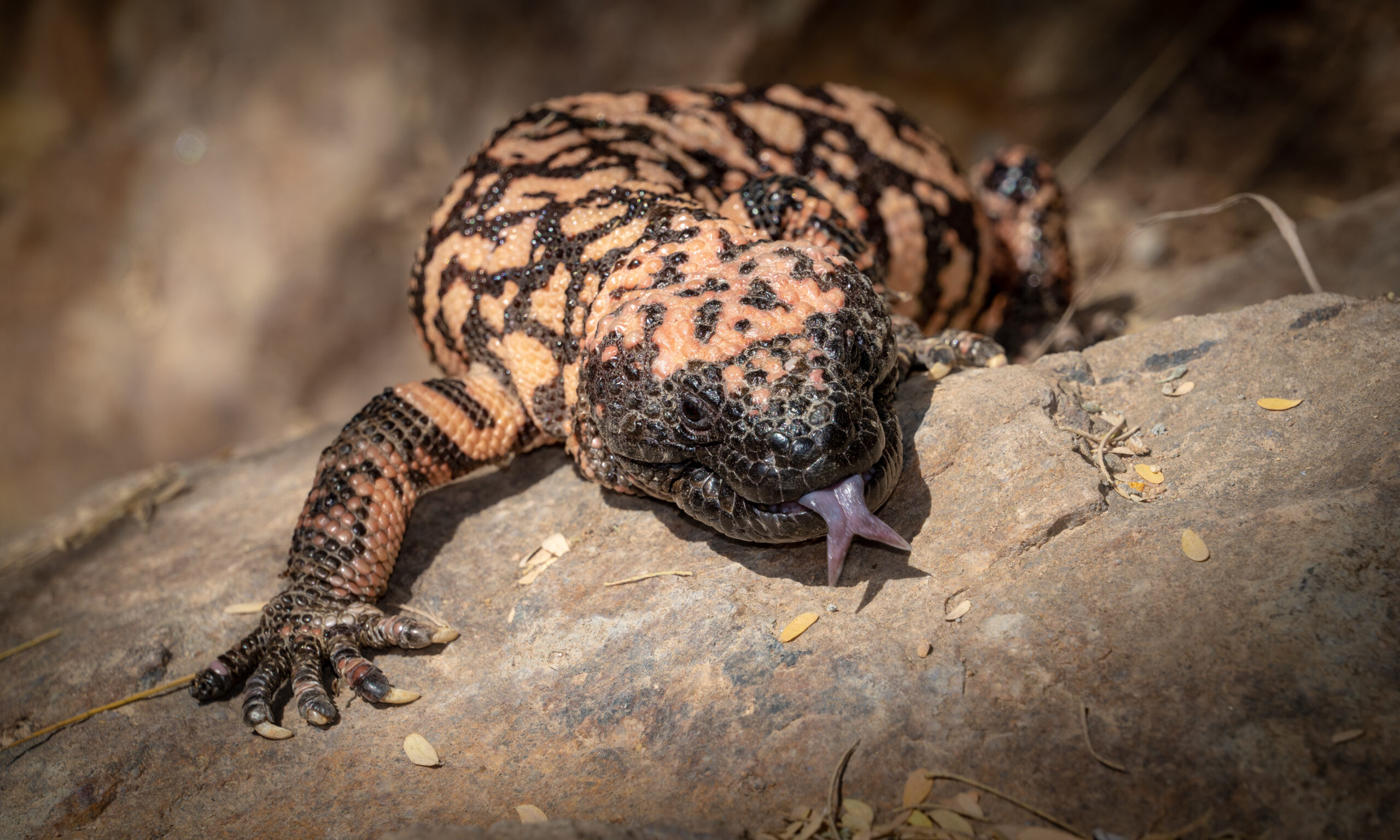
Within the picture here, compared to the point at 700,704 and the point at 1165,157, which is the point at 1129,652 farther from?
the point at 1165,157

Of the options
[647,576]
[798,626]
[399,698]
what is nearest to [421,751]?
[399,698]

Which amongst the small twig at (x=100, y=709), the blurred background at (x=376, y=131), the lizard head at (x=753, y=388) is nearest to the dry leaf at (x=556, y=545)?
the lizard head at (x=753, y=388)

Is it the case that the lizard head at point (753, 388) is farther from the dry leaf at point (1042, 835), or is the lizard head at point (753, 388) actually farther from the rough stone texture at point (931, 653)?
the dry leaf at point (1042, 835)

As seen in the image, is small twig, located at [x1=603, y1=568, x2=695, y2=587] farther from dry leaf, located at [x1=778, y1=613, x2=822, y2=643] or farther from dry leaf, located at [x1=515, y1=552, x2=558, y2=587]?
dry leaf, located at [x1=778, y1=613, x2=822, y2=643]

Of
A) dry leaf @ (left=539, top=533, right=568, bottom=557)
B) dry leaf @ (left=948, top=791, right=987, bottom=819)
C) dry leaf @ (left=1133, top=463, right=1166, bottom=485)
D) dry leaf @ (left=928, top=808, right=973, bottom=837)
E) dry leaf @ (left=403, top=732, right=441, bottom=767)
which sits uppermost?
dry leaf @ (left=539, top=533, right=568, bottom=557)

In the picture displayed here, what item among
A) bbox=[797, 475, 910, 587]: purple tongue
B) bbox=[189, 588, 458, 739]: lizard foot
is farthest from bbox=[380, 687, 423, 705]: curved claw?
bbox=[797, 475, 910, 587]: purple tongue

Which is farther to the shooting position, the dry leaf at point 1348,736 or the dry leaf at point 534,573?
the dry leaf at point 534,573

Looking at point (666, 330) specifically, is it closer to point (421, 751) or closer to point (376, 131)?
point (421, 751)
